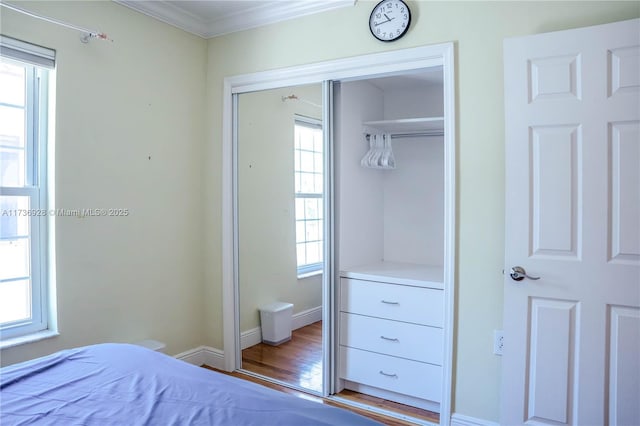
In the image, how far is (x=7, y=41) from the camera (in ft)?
7.10

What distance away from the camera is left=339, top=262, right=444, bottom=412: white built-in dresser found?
8.43 ft

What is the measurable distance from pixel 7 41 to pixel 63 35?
0.31 m

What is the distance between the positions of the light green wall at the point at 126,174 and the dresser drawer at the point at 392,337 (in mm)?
1253

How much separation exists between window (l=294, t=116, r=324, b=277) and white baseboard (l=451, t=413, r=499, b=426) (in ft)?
4.01

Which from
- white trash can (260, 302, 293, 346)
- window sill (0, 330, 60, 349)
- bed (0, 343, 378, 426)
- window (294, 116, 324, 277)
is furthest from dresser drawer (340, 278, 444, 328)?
window sill (0, 330, 60, 349)

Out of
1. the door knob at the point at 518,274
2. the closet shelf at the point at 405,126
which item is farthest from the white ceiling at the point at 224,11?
the door knob at the point at 518,274

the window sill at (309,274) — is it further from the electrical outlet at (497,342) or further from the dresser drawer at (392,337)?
the electrical outlet at (497,342)

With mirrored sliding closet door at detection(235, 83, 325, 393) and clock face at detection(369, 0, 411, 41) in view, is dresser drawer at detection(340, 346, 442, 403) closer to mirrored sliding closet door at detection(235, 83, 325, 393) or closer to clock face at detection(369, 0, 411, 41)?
mirrored sliding closet door at detection(235, 83, 325, 393)


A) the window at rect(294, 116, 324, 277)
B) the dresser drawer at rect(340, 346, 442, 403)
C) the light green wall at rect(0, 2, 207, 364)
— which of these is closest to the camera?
the light green wall at rect(0, 2, 207, 364)

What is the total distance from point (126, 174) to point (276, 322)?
148 centimetres

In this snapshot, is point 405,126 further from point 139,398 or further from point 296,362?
point 139,398

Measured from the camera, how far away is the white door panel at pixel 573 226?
6.06ft

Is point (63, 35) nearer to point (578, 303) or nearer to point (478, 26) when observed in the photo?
point (478, 26)

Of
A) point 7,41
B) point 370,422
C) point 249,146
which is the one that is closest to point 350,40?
point 249,146
